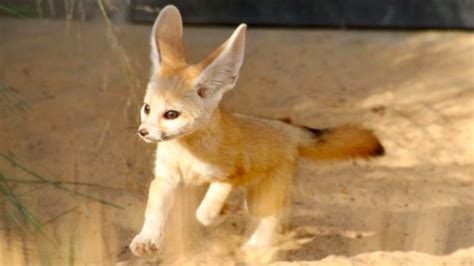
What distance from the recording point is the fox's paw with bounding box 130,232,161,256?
394 cm

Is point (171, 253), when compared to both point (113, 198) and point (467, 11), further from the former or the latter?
point (467, 11)

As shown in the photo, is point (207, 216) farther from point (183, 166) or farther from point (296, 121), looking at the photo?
point (296, 121)

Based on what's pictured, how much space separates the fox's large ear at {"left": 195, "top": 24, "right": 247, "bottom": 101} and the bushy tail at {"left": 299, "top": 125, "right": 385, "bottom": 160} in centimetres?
65

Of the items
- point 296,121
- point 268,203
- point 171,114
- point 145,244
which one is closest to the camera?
point 145,244

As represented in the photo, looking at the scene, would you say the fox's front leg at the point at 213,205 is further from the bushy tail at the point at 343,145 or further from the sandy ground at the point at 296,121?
the bushy tail at the point at 343,145

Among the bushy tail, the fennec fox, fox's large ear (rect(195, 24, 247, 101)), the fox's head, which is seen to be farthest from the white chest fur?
the bushy tail

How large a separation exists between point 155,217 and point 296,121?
73.0 inches

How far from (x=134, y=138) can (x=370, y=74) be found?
173 centimetres

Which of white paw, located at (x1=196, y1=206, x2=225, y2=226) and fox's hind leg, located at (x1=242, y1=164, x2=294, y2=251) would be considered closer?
white paw, located at (x1=196, y1=206, x2=225, y2=226)

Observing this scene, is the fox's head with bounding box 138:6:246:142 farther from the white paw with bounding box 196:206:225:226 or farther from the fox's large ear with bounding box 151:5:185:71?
the white paw with bounding box 196:206:225:226

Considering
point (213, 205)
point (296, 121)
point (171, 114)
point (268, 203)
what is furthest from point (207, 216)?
point (296, 121)

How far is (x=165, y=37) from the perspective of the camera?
14.3 ft

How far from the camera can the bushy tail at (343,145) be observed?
15.0 ft

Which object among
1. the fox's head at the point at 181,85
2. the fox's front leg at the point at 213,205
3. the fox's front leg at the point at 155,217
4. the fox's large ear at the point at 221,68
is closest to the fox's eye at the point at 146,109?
the fox's head at the point at 181,85
